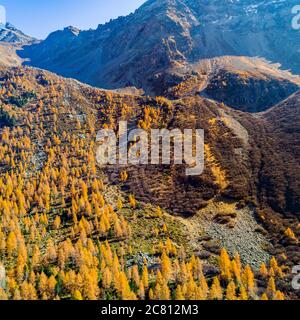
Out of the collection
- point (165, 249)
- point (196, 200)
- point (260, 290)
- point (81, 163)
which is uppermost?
point (81, 163)

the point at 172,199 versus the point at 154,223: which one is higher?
the point at 172,199

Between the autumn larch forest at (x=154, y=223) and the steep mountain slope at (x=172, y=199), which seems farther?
the steep mountain slope at (x=172, y=199)

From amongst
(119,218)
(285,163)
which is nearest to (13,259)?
(119,218)

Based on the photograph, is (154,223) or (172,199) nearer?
(154,223)

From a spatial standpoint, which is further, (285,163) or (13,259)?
(285,163)

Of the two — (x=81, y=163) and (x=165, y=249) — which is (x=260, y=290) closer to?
(x=165, y=249)

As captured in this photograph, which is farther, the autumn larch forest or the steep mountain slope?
the steep mountain slope

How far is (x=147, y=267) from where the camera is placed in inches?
4018

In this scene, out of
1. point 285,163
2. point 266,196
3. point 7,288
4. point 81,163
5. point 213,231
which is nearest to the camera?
point 7,288

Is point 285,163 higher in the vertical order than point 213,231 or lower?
higher

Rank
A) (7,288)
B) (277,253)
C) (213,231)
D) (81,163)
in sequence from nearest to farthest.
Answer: (7,288) < (277,253) < (213,231) < (81,163)

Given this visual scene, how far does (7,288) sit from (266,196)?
101 m
